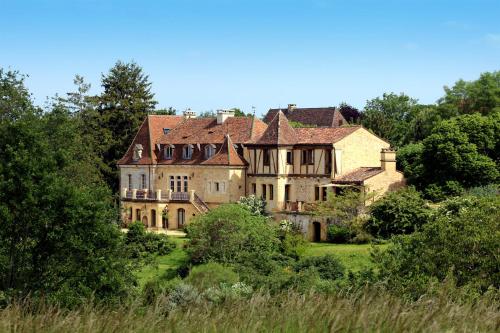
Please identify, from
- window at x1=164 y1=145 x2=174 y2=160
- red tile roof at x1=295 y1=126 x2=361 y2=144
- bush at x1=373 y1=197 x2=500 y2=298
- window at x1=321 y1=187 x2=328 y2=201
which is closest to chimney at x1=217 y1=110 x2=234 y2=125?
window at x1=164 y1=145 x2=174 y2=160

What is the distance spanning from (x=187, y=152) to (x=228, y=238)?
1648cm

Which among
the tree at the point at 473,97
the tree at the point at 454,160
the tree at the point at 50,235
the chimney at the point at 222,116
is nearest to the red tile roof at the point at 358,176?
the tree at the point at 454,160

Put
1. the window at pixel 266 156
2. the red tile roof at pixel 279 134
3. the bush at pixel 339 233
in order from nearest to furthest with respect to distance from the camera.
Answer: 1. the bush at pixel 339 233
2. the red tile roof at pixel 279 134
3. the window at pixel 266 156

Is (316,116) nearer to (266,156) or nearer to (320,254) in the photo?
(266,156)

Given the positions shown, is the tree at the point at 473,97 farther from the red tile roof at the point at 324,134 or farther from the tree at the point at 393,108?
the red tile roof at the point at 324,134

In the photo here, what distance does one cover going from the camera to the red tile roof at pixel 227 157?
193 feet

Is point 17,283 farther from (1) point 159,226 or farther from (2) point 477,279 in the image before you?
(1) point 159,226

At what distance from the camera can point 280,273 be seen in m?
40.7

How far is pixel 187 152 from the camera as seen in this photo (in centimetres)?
6172

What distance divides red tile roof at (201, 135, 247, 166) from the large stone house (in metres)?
0.06

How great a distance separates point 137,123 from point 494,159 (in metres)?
29.1

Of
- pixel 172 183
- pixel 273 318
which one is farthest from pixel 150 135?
pixel 273 318

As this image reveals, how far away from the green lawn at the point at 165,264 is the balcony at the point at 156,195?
254 inches

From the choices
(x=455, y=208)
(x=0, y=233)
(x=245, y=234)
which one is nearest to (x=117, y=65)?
(x=245, y=234)
